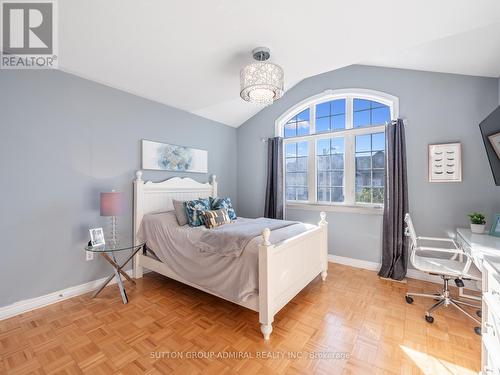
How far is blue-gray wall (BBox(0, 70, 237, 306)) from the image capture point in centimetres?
214

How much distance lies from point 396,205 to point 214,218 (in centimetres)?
242

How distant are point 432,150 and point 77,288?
4596 millimetres

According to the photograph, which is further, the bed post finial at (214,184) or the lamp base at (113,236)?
the bed post finial at (214,184)

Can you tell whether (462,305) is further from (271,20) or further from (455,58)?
(271,20)

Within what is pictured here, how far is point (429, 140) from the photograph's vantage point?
2924 mm

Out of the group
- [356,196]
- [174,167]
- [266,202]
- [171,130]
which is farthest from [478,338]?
[171,130]

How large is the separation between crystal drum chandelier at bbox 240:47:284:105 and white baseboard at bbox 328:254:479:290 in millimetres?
2750

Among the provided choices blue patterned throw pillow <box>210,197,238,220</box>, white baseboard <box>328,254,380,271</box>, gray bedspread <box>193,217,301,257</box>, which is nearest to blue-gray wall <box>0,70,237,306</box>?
blue patterned throw pillow <box>210,197,238,220</box>

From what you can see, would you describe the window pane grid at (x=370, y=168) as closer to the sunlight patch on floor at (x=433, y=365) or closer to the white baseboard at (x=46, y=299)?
the sunlight patch on floor at (x=433, y=365)

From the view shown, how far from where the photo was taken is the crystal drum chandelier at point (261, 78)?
79.6 inches

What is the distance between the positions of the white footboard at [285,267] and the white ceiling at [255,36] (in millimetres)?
1735

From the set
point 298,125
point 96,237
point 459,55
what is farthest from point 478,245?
point 96,237

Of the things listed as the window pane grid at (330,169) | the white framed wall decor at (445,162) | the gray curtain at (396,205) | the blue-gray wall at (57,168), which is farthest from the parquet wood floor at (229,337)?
the window pane grid at (330,169)

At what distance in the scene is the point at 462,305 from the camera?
7.68 ft
